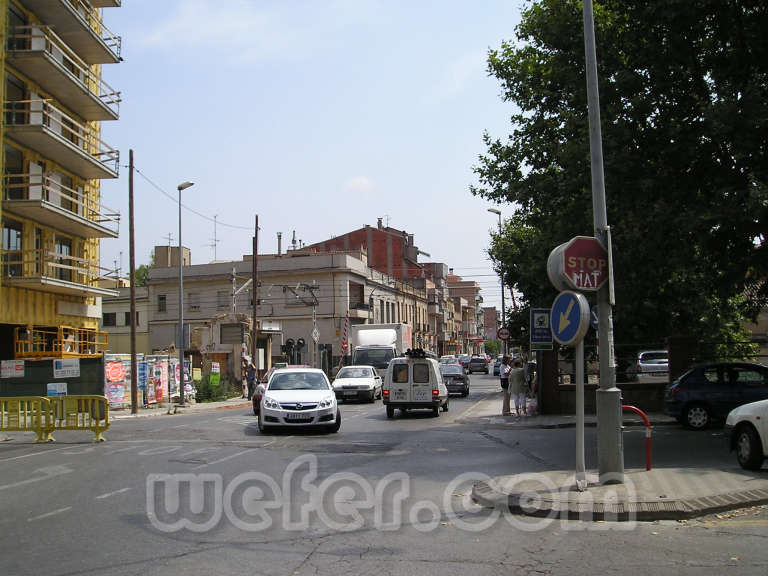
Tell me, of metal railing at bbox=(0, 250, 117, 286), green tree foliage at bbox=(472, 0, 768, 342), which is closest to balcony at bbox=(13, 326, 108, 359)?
metal railing at bbox=(0, 250, 117, 286)

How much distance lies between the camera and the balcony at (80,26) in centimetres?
2822

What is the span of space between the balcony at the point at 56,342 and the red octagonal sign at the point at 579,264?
24.2m

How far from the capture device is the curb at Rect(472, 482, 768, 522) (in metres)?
8.16

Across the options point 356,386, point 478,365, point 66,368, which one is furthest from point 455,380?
point 478,365

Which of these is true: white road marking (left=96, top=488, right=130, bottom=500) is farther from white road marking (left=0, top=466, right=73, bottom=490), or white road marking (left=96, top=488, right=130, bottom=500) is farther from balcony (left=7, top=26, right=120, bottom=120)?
balcony (left=7, top=26, right=120, bottom=120)

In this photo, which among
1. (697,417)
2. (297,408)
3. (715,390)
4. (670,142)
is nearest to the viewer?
(670,142)

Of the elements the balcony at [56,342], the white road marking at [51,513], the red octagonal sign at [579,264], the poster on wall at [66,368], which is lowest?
the white road marking at [51,513]

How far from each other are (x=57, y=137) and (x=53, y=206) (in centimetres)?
254

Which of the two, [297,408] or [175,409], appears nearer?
[297,408]

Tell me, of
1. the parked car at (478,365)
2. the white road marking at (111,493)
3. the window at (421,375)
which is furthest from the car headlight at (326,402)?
the parked car at (478,365)

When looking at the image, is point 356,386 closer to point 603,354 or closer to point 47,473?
point 47,473

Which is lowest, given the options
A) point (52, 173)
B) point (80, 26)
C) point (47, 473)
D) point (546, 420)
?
point (546, 420)

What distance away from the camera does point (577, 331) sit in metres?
9.30

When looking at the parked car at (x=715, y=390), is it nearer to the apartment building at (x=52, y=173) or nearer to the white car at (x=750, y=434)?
the white car at (x=750, y=434)
